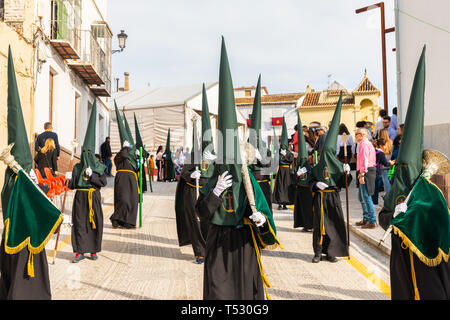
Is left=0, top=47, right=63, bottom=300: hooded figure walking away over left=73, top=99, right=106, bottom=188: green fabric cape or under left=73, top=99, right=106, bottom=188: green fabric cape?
under

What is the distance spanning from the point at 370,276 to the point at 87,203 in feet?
14.6

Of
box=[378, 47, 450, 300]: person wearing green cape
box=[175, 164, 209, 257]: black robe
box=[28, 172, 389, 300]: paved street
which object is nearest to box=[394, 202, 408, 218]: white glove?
box=[378, 47, 450, 300]: person wearing green cape

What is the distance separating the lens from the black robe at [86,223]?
6.88m

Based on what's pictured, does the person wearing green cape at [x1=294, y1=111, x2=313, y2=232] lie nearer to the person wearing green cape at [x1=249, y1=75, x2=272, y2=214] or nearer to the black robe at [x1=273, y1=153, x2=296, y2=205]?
the person wearing green cape at [x1=249, y1=75, x2=272, y2=214]

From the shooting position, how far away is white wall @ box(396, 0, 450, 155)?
1108cm

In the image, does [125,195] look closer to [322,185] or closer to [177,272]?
[177,272]

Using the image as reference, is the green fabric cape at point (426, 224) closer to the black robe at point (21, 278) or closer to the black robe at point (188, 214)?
the black robe at point (21, 278)

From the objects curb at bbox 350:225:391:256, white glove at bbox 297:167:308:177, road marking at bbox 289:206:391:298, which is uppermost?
white glove at bbox 297:167:308:177

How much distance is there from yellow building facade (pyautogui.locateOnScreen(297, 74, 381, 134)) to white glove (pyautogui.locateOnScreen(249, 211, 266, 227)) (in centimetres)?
3639

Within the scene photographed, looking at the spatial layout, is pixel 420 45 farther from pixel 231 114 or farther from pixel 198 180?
pixel 231 114

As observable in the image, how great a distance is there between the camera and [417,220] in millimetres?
3879

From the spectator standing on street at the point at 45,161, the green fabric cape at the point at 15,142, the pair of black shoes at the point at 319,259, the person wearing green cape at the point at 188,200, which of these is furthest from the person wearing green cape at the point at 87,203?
the spectator standing on street at the point at 45,161

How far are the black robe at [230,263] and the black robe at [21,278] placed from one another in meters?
1.65

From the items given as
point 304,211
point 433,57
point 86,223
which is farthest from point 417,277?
point 433,57
